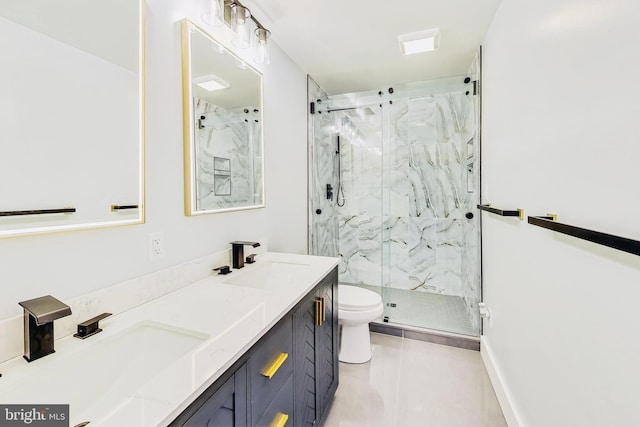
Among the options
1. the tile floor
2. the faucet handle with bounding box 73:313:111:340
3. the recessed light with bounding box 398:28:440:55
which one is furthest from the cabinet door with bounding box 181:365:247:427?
the recessed light with bounding box 398:28:440:55

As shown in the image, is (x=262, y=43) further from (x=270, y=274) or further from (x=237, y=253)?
(x=270, y=274)

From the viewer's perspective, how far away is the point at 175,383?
64 centimetres

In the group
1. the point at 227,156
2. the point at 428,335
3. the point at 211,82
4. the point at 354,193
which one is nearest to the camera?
the point at 211,82

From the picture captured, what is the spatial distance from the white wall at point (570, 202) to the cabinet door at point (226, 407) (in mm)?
975

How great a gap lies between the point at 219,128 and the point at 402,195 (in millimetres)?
2266

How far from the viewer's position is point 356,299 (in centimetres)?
219

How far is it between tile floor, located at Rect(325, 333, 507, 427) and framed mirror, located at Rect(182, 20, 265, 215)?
1372 mm

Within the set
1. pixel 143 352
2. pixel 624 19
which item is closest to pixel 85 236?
pixel 143 352

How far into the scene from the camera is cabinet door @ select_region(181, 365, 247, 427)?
2.15ft

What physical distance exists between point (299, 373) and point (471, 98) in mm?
2530

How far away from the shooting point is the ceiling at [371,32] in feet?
5.78

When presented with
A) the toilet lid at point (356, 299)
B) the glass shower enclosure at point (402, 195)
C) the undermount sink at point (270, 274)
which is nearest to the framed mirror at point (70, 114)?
the undermount sink at point (270, 274)

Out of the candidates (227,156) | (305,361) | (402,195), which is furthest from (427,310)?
(227,156)

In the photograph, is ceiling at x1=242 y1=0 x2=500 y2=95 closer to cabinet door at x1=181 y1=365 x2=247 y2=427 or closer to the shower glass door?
the shower glass door
